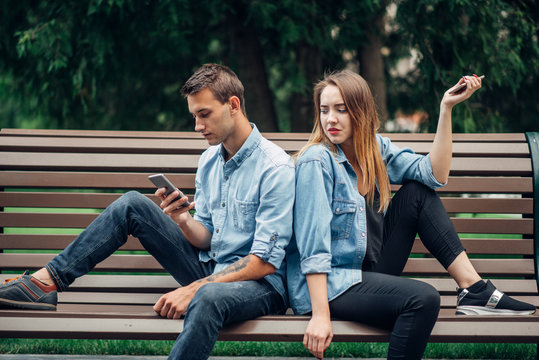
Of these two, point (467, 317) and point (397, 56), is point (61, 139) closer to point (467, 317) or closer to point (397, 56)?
point (467, 317)

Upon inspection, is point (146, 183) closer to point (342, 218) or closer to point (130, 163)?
point (130, 163)

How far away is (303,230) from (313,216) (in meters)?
0.08

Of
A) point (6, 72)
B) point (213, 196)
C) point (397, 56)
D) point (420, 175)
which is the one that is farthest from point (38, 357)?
point (397, 56)

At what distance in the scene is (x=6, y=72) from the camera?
583 cm

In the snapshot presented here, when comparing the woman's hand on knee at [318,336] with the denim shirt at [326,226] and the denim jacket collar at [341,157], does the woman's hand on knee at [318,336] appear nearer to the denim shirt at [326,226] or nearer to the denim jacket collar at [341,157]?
the denim shirt at [326,226]

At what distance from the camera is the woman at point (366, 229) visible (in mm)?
2498

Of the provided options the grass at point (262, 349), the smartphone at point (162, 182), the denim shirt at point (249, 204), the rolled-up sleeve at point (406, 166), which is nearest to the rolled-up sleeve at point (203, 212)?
the denim shirt at point (249, 204)

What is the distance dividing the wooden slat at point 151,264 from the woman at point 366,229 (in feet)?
1.43

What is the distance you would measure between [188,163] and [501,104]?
14.4 ft

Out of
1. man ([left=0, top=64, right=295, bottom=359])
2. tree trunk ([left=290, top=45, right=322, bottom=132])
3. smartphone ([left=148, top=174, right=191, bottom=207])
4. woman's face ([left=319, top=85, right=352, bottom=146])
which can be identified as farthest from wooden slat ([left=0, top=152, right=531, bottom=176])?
tree trunk ([left=290, top=45, right=322, bottom=132])

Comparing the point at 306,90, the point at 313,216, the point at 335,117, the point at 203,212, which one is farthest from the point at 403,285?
the point at 306,90

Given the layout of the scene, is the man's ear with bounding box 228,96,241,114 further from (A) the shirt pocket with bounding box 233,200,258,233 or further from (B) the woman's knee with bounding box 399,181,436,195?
(B) the woman's knee with bounding box 399,181,436,195

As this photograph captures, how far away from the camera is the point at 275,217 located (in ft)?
8.77

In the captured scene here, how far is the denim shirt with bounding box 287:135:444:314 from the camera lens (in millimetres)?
2602
